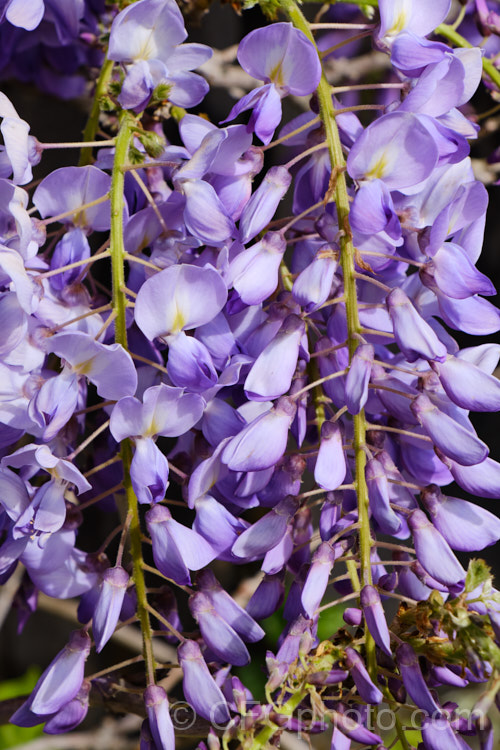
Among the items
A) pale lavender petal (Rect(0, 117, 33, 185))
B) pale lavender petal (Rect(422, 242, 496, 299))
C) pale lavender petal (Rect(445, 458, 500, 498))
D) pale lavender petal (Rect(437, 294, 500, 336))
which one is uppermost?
pale lavender petal (Rect(0, 117, 33, 185))

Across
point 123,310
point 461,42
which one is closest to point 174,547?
point 123,310

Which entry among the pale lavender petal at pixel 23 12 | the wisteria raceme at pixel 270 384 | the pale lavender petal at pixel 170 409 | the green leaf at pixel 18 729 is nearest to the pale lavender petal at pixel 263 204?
the wisteria raceme at pixel 270 384

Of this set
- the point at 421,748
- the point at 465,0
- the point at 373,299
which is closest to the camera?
the point at 421,748

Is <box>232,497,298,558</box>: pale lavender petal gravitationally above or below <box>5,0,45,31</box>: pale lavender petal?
below

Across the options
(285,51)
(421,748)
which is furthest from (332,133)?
(421,748)

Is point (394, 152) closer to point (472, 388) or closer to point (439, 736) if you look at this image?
point (472, 388)

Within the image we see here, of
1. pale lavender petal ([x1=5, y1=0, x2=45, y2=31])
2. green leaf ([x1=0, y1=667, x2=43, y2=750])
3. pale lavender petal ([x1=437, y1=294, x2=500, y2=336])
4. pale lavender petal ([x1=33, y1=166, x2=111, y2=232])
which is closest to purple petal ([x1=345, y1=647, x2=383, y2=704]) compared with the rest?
pale lavender petal ([x1=437, y1=294, x2=500, y2=336])

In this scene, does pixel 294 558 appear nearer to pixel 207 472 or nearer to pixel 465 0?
pixel 207 472

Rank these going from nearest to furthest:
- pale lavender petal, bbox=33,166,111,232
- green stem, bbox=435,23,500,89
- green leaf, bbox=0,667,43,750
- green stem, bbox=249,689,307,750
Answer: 1. green stem, bbox=249,689,307,750
2. pale lavender petal, bbox=33,166,111,232
3. green stem, bbox=435,23,500,89
4. green leaf, bbox=0,667,43,750

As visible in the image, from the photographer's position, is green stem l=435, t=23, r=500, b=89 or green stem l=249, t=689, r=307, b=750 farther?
green stem l=435, t=23, r=500, b=89

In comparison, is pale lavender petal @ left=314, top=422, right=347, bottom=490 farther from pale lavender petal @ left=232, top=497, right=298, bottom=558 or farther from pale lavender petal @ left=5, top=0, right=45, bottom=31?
pale lavender petal @ left=5, top=0, right=45, bottom=31
